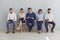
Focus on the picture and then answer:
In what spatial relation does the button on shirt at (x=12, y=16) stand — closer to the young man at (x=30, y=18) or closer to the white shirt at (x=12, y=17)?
the white shirt at (x=12, y=17)

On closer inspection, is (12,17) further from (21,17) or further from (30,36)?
(30,36)

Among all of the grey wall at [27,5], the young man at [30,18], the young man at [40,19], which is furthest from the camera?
the grey wall at [27,5]

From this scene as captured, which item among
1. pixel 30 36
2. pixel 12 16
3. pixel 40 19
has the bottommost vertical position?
pixel 30 36

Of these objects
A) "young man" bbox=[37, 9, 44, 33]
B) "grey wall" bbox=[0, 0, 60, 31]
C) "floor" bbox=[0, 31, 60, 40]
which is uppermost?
"grey wall" bbox=[0, 0, 60, 31]

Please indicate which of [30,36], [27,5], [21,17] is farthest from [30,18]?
[30,36]

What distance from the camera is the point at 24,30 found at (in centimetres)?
735

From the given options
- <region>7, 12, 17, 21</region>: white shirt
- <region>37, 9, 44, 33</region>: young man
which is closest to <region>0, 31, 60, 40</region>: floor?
<region>37, 9, 44, 33</region>: young man

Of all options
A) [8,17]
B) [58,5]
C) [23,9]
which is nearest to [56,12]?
[58,5]

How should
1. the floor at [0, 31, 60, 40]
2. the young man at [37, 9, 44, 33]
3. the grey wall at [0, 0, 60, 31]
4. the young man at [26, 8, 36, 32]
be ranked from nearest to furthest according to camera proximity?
the floor at [0, 31, 60, 40], the young man at [37, 9, 44, 33], the young man at [26, 8, 36, 32], the grey wall at [0, 0, 60, 31]

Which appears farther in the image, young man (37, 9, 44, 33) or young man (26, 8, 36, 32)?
young man (26, 8, 36, 32)

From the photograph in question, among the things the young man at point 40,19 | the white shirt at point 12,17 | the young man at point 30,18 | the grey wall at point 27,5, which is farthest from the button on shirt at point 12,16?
the young man at point 40,19

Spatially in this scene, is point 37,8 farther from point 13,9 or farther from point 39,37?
point 39,37

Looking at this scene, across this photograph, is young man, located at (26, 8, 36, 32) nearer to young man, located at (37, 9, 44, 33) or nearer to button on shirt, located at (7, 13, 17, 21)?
young man, located at (37, 9, 44, 33)

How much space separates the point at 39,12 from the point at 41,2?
0.50m
